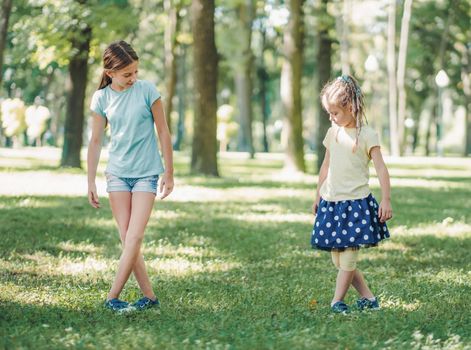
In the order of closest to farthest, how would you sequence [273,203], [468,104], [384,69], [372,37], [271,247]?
[271,247] → [273,203] → [372,37] → [468,104] → [384,69]

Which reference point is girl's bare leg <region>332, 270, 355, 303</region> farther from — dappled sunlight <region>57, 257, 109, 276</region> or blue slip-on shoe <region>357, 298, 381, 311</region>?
dappled sunlight <region>57, 257, 109, 276</region>

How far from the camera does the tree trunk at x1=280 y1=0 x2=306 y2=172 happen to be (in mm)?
22828

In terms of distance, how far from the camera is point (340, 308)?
20.8 ft

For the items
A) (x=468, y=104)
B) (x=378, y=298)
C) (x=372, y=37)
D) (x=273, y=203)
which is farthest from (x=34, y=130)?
(x=378, y=298)

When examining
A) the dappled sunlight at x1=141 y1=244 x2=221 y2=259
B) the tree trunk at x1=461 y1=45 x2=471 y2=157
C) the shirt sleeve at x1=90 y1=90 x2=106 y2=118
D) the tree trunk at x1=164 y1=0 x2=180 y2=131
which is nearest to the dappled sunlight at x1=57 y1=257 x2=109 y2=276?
the dappled sunlight at x1=141 y1=244 x2=221 y2=259

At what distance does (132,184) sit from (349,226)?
1.62m

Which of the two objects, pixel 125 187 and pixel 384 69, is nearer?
pixel 125 187

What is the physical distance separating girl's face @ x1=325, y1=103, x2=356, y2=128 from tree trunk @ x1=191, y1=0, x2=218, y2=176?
593 inches

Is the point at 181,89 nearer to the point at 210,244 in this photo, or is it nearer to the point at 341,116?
the point at 210,244

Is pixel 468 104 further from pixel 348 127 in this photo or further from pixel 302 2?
pixel 348 127

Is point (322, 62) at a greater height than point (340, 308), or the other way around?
point (322, 62)

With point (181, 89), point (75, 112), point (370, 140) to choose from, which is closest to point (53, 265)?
point (370, 140)

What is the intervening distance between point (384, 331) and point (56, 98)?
6285 cm

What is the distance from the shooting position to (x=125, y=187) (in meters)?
6.14
